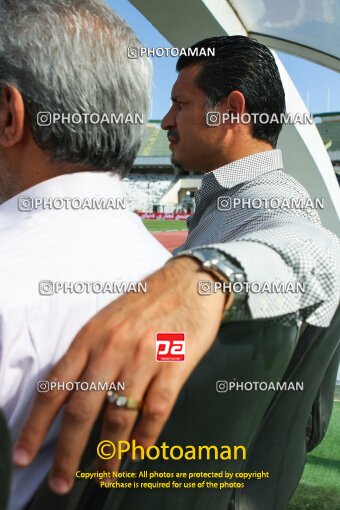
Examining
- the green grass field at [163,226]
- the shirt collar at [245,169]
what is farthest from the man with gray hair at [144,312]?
the green grass field at [163,226]

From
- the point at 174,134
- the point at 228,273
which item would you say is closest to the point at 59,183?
the point at 228,273

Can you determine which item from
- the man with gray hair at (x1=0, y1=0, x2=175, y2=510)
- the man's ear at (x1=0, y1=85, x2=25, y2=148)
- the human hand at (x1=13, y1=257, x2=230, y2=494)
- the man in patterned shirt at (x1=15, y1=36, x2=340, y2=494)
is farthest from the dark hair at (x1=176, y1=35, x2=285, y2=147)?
the human hand at (x1=13, y1=257, x2=230, y2=494)

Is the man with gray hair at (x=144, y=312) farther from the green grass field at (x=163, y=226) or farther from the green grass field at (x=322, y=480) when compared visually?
the green grass field at (x=163, y=226)

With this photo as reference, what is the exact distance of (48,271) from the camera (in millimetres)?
723

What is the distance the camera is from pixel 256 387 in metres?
0.74

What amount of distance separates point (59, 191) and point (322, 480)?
204 centimetres

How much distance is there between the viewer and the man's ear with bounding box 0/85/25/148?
78 cm

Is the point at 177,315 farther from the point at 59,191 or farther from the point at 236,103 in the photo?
the point at 236,103

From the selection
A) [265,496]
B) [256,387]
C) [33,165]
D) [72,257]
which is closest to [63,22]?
[33,165]

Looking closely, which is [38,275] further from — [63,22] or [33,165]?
[63,22]

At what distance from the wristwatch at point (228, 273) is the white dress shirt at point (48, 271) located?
13cm

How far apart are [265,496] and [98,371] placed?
579mm

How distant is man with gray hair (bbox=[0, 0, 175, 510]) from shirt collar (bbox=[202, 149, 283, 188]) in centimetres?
88

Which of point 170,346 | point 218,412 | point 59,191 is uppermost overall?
point 59,191
